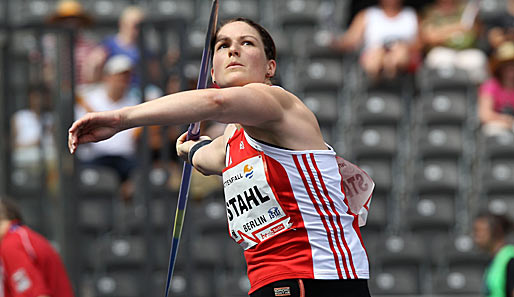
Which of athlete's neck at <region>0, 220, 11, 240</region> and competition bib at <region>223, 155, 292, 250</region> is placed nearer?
competition bib at <region>223, 155, 292, 250</region>

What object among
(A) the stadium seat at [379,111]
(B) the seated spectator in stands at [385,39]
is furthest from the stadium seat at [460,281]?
(B) the seated spectator in stands at [385,39]

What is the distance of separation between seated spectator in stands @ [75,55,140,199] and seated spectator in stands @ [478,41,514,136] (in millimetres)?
3691

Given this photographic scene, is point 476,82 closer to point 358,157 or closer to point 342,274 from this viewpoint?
point 358,157

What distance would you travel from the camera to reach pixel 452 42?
34.1ft

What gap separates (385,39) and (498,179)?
194 cm

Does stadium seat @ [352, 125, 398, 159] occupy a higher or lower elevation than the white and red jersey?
lower

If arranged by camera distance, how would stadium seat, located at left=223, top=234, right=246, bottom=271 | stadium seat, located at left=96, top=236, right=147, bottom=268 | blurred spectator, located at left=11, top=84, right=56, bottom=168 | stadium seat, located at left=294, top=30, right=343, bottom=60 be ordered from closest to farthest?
blurred spectator, located at left=11, top=84, right=56, bottom=168 < stadium seat, located at left=96, top=236, right=147, bottom=268 < stadium seat, located at left=223, top=234, right=246, bottom=271 < stadium seat, located at left=294, top=30, right=343, bottom=60

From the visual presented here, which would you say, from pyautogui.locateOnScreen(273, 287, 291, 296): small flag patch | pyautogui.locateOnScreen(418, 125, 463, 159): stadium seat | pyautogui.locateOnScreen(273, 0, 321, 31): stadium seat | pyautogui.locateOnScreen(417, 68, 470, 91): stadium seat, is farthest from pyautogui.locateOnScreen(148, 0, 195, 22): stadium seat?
pyautogui.locateOnScreen(273, 287, 291, 296): small flag patch

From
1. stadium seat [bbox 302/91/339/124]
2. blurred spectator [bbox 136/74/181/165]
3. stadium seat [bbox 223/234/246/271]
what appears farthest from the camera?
stadium seat [bbox 302/91/339/124]

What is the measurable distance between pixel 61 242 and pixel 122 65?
2.07 m

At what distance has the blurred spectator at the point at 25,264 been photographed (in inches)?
268

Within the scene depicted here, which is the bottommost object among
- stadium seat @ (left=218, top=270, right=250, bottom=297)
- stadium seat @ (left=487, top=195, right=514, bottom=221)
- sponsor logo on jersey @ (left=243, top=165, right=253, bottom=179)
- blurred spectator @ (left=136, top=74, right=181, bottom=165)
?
stadium seat @ (left=218, top=270, right=250, bottom=297)

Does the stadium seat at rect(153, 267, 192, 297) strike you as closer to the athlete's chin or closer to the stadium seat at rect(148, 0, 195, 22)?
the stadium seat at rect(148, 0, 195, 22)

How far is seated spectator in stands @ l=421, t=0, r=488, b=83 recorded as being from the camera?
10336mm
